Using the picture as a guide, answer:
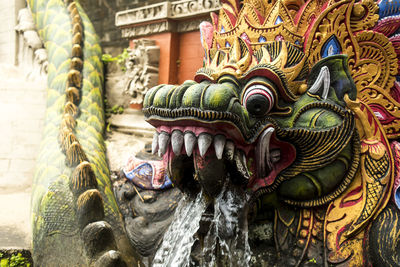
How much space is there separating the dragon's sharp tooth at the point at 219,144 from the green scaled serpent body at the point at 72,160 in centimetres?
85

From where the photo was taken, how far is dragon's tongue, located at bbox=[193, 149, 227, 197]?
2.53 meters

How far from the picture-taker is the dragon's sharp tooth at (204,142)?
7.90 feet

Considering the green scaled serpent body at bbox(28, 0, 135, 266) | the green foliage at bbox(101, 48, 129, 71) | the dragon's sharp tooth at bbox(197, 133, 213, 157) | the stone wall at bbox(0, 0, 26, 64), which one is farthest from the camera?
the stone wall at bbox(0, 0, 26, 64)

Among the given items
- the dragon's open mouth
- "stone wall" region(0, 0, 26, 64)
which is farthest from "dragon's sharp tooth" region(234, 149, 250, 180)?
"stone wall" region(0, 0, 26, 64)

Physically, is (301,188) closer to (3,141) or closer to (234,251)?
(234,251)

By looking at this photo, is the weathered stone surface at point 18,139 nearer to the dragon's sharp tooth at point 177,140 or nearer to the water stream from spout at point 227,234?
the water stream from spout at point 227,234

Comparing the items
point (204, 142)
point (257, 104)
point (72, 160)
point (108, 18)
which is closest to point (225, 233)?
point (204, 142)

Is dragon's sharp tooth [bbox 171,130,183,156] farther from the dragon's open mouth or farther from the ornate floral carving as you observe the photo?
the ornate floral carving

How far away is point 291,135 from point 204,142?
22.5 inches

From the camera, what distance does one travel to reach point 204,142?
242cm

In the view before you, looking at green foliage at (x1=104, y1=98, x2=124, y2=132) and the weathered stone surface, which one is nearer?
the weathered stone surface

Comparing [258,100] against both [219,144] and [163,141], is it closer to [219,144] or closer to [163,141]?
[219,144]

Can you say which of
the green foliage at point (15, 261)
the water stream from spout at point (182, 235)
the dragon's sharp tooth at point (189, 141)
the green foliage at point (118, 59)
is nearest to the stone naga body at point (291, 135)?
the dragon's sharp tooth at point (189, 141)

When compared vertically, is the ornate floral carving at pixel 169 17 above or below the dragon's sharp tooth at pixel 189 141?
above
